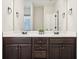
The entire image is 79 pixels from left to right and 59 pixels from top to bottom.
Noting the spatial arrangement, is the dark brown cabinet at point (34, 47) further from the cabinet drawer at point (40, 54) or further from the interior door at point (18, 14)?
the interior door at point (18, 14)

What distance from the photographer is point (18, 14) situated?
493 centimetres

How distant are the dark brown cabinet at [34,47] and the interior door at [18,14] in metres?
0.76

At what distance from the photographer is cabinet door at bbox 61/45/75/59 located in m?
4.28

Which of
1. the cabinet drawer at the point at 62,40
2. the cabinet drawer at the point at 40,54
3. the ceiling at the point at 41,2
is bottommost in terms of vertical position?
the cabinet drawer at the point at 40,54

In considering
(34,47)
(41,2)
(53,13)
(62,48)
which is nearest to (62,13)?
(53,13)

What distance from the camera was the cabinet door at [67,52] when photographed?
428cm

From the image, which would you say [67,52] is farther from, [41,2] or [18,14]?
[18,14]

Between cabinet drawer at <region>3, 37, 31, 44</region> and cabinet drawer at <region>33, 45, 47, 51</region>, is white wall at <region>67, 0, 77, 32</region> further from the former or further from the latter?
cabinet drawer at <region>3, 37, 31, 44</region>

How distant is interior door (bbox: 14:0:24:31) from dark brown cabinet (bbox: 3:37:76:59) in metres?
0.76

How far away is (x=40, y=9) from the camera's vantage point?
4.90m

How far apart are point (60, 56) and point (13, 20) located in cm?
195

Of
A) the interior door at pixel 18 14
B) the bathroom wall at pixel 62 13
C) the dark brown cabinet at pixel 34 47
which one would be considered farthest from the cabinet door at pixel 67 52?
the interior door at pixel 18 14

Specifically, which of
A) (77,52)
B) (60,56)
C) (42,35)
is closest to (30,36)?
(42,35)

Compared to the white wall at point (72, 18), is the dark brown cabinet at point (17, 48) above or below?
below
